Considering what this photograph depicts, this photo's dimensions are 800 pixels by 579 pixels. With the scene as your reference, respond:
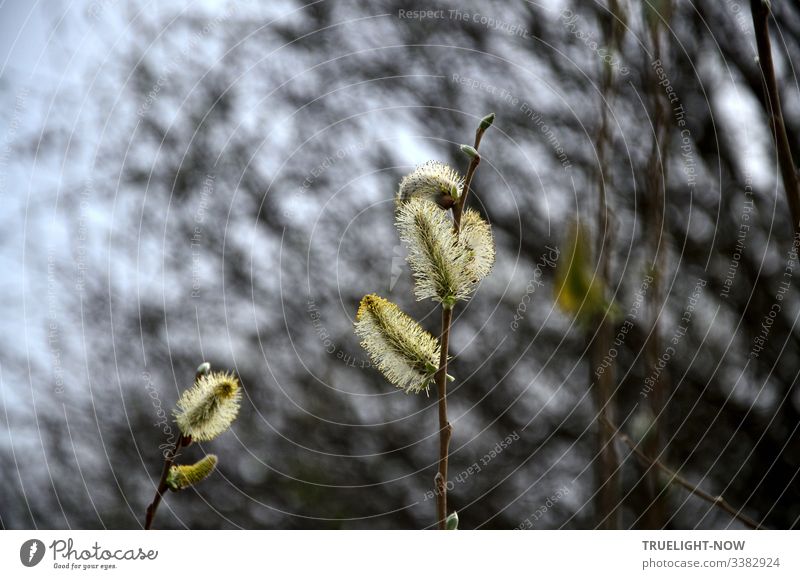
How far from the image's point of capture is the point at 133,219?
46.7 inches

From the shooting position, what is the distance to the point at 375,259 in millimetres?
1231

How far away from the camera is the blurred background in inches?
41.7

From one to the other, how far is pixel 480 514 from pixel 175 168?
825 mm

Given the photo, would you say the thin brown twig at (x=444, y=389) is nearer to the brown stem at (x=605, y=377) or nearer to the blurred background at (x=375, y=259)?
the brown stem at (x=605, y=377)

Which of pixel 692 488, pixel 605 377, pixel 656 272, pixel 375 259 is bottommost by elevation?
pixel 692 488

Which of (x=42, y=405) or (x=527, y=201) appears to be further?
(x=527, y=201)

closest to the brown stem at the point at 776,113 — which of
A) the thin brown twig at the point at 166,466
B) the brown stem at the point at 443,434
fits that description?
the brown stem at the point at 443,434

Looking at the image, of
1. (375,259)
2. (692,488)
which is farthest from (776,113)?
(375,259)

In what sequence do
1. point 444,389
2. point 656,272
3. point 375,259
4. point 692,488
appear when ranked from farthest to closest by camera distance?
1. point 375,259
2. point 656,272
3. point 692,488
4. point 444,389

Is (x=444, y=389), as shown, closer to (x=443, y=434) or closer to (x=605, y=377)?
(x=443, y=434)

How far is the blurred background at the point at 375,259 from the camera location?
1.06 metres

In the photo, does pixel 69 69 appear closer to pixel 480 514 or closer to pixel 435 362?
pixel 435 362
